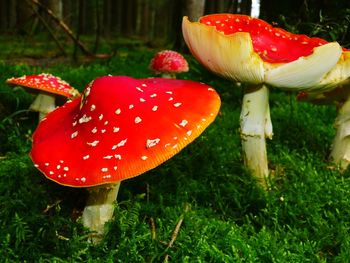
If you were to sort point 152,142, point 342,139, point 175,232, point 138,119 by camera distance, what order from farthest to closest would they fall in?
point 342,139
point 175,232
point 138,119
point 152,142

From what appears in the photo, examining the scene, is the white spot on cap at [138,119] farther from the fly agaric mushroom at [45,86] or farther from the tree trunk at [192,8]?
the tree trunk at [192,8]

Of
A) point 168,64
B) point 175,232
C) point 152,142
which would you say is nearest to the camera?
point 152,142

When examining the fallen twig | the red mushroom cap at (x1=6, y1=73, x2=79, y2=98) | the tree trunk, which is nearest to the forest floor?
the fallen twig

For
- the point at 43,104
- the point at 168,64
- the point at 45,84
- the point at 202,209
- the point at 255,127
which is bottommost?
the point at 202,209

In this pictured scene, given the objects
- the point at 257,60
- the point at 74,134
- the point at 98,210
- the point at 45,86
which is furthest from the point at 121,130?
the point at 45,86

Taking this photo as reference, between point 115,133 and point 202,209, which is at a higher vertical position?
point 115,133

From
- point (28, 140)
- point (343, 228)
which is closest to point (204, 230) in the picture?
point (343, 228)

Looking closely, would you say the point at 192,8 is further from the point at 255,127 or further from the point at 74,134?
the point at 74,134

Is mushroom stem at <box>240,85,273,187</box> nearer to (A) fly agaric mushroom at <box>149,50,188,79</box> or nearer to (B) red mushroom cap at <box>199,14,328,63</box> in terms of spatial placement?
(B) red mushroom cap at <box>199,14,328,63</box>
